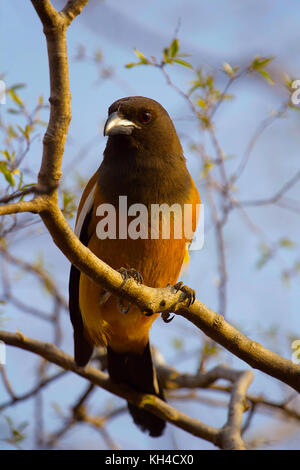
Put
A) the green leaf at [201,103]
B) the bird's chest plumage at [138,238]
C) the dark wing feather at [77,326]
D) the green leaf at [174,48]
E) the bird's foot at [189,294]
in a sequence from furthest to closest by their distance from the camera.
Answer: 1. the green leaf at [201,103]
2. the dark wing feather at [77,326]
3. the green leaf at [174,48]
4. the bird's chest plumage at [138,238]
5. the bird's foot at [189,294]

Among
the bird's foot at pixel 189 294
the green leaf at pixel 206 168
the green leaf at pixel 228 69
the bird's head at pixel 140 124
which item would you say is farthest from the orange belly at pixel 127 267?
the green leaf at pixel 228 69

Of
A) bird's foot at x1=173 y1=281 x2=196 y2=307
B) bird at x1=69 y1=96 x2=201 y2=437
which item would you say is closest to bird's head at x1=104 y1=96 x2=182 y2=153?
bird at x1=69 y1=96 x2=201 y2=437

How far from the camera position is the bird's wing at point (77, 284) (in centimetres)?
455

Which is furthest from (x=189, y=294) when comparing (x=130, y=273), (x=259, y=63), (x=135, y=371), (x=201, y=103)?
(x=201, y=103)

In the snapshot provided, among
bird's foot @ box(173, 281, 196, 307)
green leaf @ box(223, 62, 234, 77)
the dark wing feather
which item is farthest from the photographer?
green leaf @ box(223, 62, 234, 77)

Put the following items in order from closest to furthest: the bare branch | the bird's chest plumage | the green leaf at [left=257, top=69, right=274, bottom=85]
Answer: the bird's chest plumage, the green leaf at [left=257, top=69, right=274, bottom=85], the bare branch

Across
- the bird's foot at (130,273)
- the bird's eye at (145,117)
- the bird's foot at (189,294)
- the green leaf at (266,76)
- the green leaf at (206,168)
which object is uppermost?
the green leaf at (206,168)

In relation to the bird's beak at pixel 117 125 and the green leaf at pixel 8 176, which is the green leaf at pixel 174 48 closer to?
the bird's beak at pixel 117 125

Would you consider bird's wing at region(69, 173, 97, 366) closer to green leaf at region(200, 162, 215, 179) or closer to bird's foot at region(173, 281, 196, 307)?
bird's foot at region(173, 281, 196, 307)

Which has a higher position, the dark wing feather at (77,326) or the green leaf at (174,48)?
the green leaf at (174,48)

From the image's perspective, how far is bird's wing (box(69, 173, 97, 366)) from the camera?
179 inches

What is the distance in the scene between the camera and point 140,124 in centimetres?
454

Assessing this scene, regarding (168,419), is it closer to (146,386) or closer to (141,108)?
(146,386)
